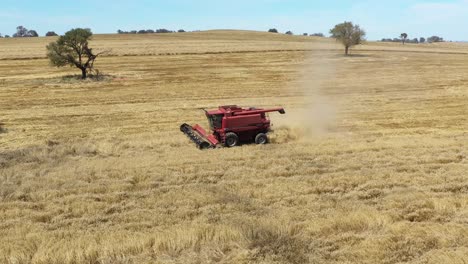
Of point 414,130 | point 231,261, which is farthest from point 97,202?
point 414,130

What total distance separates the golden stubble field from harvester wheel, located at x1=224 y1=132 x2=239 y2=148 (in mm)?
611

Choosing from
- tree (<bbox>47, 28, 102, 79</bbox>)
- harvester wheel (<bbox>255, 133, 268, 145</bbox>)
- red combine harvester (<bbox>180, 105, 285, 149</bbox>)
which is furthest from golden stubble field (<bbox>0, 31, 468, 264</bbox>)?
tree (<bbox>47, 28, 102, 79</bbox>)

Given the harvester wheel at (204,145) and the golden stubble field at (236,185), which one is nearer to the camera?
the golden stubble field at (236,185)

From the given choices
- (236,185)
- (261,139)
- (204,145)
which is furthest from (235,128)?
(236,185)

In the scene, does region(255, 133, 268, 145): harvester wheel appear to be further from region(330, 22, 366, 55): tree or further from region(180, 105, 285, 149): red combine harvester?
region(330, 22, 366, 55): tree

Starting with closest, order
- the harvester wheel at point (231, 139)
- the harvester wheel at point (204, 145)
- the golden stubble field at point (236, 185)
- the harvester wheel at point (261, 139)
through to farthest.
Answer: the golden stubble field at point (236, 185) < the harvester wheel at point (204, 145) < the harvester wheel at point (231, 139) < the harvester wheel at point (261, 139)

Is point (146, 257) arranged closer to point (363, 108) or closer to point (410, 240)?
point (410, 240)

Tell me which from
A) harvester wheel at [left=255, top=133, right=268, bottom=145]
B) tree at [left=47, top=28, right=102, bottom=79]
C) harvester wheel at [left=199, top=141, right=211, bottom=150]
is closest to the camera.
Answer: harvester wheel at [left=199, top=141, right=211, bottom=150]

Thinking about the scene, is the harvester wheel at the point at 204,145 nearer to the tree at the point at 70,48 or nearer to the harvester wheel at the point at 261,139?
the harvester wheel at the point at 261,139

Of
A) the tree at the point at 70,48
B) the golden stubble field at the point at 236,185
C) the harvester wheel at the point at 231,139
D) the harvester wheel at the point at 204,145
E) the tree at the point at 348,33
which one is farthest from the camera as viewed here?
the tree at the point at 348,33

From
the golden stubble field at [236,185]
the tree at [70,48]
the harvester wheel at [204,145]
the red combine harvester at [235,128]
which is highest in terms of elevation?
the tree at [70,48]

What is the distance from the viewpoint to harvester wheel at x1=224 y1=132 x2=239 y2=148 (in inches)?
533

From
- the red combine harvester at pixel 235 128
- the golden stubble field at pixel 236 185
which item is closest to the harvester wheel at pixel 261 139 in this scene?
the red combine harvester at pixel 235 128

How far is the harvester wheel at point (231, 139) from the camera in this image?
13.5 m
